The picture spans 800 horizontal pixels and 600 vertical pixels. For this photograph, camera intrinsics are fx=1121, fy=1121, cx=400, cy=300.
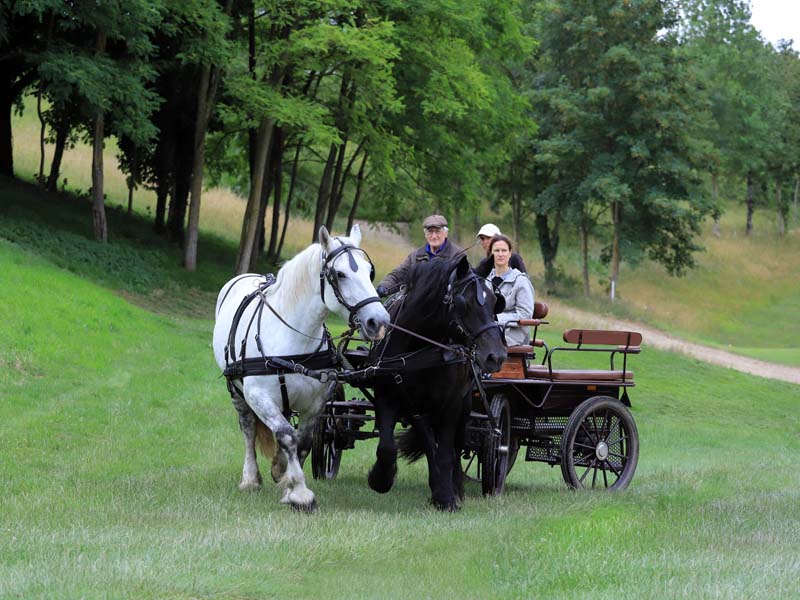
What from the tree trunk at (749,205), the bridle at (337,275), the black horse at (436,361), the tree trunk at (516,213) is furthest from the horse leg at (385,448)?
the tree trunk at (749,205)

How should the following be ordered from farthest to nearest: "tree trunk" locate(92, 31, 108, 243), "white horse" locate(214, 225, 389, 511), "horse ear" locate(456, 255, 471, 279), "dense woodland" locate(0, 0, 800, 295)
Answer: "dense woodland" locate(0, 0, 800, 295) < "tree trunk" locate(92, 31, 108, 243) < "horse ear" locate(456, 255, 471, 279) < "white horse" locate(214, 225, 389, 511)

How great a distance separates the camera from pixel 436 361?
8656mm

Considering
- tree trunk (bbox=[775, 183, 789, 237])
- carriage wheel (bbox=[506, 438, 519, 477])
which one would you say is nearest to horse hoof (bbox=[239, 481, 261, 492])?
carriage wheel (bbox=[506, 438, 519, 477])

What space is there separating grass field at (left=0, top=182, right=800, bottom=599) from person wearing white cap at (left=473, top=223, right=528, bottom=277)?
1882 mm

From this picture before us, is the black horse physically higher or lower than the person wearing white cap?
Result: lower

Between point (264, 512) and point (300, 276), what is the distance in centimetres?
183

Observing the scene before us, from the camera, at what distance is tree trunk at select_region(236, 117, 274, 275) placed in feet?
97.9

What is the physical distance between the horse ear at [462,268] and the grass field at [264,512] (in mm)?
1823

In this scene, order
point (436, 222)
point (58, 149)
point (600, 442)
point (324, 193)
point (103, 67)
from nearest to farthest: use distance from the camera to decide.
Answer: point (436, 222) < point (600, 442) < point (103, 67) < point (58, 149) < point (324, 193)

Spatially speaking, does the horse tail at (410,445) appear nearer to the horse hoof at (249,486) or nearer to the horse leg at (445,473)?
the horse leg at (445,473)

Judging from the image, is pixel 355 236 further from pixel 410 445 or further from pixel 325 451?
pixel 325 451

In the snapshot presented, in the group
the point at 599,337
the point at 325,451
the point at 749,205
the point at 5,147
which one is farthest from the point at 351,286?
the point at 749,205

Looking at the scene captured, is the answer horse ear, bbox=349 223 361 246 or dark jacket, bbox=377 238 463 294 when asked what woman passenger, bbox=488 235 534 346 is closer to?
dark jacket, bbox=377 238 463 294

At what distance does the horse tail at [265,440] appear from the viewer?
998 cm
